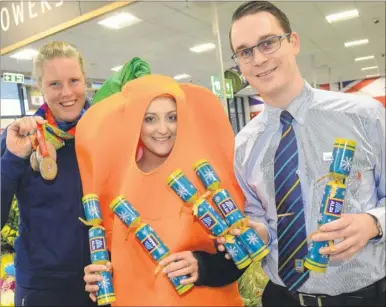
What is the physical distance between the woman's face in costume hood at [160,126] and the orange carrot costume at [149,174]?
0.11 feet

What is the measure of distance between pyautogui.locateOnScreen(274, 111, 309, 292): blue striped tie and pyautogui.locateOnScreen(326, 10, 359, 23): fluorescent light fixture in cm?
728

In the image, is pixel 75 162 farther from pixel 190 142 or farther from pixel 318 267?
pixel 318 267

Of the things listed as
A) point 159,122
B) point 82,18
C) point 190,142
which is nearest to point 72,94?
point 159,122

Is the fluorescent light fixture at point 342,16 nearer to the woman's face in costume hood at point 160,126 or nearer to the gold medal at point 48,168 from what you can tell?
the woman's face in costume hood at point 160,126

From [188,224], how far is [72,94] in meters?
0.81

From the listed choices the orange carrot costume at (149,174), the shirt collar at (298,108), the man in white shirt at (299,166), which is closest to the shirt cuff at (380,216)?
the man in white shirt at (299,166)

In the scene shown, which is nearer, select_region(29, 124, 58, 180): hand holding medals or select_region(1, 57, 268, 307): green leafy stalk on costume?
select_region(29, 124, 58, 180): hand holding medals

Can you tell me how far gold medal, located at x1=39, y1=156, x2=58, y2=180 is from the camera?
1557 mm

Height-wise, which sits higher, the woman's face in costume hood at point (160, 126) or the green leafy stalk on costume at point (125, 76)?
the green leafy stalk on costume at point (125, 76)

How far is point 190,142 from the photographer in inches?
59.2

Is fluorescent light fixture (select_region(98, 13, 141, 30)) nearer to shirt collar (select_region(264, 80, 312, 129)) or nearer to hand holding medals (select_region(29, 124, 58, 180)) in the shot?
hand holding medals (select_region(29, 124, 58, 180))

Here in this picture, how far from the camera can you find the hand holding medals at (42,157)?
5.14ft

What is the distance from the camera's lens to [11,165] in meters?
1.61

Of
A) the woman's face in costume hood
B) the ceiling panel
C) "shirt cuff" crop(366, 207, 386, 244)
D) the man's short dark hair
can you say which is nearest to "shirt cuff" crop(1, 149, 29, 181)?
the woman's face in costume hood
